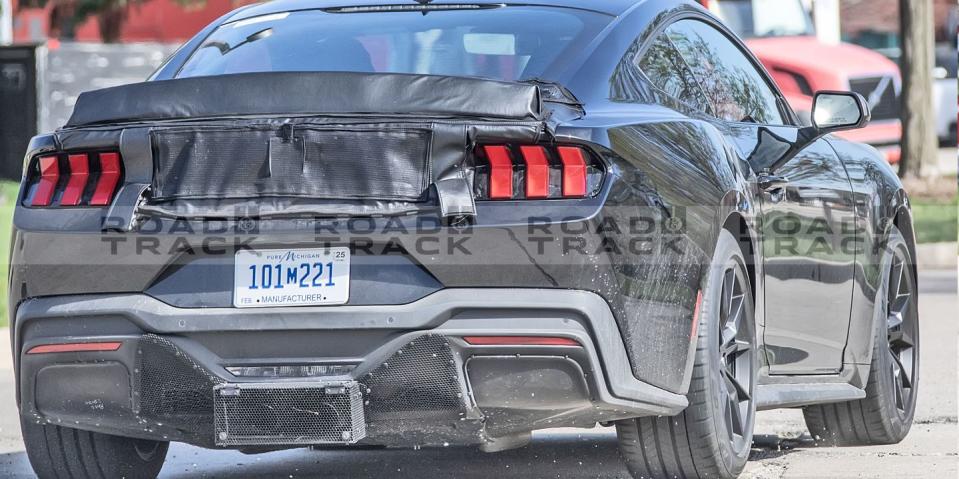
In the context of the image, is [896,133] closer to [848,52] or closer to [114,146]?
[848,52]

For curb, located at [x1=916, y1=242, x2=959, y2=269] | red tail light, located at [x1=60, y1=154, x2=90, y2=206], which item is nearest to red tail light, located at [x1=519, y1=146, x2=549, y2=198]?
red tail light, located at [x1=60, y1=154, x2=90, y2=206]

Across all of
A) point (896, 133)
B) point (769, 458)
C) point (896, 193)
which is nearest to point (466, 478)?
point (769, 458)

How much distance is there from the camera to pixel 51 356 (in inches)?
174

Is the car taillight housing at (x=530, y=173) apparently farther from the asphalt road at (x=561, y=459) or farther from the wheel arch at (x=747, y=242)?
the asphalt road at (x=561, y=459)

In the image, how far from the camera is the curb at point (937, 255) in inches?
612

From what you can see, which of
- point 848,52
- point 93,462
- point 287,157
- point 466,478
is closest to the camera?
point 287,157

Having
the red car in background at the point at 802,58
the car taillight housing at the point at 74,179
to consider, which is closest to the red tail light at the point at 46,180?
the car taillight housing at the point at 74,179

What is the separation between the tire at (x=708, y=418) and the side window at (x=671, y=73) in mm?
483

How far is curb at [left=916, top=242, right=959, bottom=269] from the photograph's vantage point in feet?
51.0

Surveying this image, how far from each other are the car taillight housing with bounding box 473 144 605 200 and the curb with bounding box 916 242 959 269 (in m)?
11.9

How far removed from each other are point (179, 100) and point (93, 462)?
49.8 inches

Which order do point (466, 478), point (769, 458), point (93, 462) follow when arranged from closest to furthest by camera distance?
point (93, 462) → point (466, 478) → point (769, 458)

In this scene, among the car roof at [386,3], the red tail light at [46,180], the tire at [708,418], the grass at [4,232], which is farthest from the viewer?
the grass at [4,232]

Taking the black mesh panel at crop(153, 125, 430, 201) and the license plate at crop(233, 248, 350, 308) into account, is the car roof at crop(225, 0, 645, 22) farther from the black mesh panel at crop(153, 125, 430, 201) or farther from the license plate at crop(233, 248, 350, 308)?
the license plate at crop(233, 248, 350, 308)
